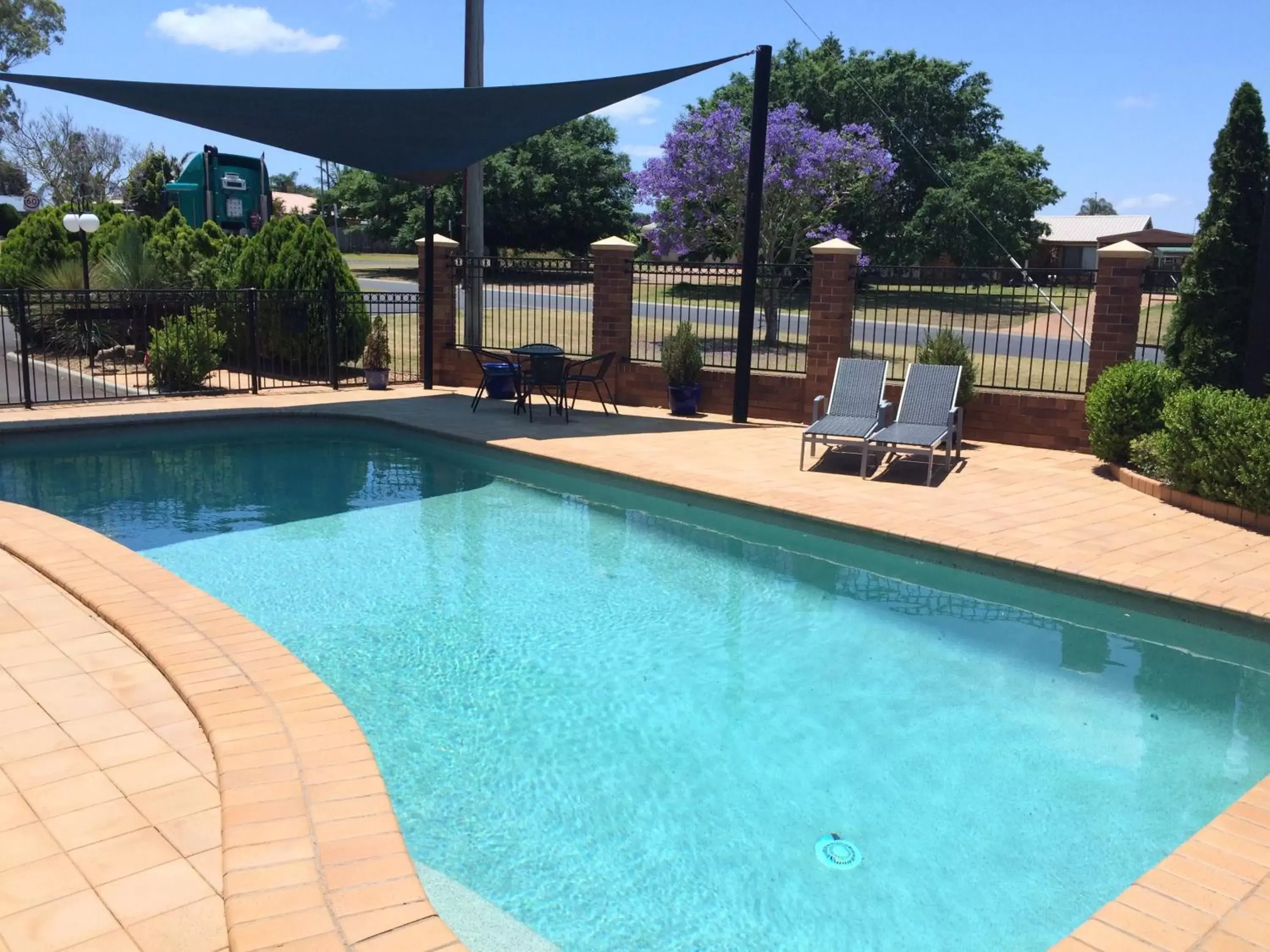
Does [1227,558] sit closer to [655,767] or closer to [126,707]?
[655,767]

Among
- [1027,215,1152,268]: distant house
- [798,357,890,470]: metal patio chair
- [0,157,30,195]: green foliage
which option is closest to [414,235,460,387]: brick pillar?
[798,357,890,470]: metal patio chair

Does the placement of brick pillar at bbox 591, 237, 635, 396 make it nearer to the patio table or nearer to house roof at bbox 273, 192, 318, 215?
the patio table

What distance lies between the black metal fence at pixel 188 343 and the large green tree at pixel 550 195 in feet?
72.6

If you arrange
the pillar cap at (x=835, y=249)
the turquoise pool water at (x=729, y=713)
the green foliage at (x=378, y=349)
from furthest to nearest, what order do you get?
the green foliage at (x=378, y=349) < the pillar cap at (x=835, y=249) < the turquoise pool water at (x=729, y=713)

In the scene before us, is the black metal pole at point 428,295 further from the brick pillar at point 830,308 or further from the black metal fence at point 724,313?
the brick pillar at point 830,308

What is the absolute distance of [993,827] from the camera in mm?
3840

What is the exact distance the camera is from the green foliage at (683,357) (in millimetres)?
11992

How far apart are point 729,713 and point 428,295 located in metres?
10.5

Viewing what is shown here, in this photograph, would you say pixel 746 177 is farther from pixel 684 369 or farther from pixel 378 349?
pixel 684 369

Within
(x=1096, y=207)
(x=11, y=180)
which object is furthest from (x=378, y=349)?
(x=1096, y=207)

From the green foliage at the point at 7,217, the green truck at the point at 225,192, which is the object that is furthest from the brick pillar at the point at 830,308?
the green foliage at the point at 7,217

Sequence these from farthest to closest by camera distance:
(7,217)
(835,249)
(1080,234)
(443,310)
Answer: (1080,234) → (7,217) → (443,310) → (835,249)

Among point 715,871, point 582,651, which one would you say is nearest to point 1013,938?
point 715,871

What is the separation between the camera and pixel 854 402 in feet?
32.6
